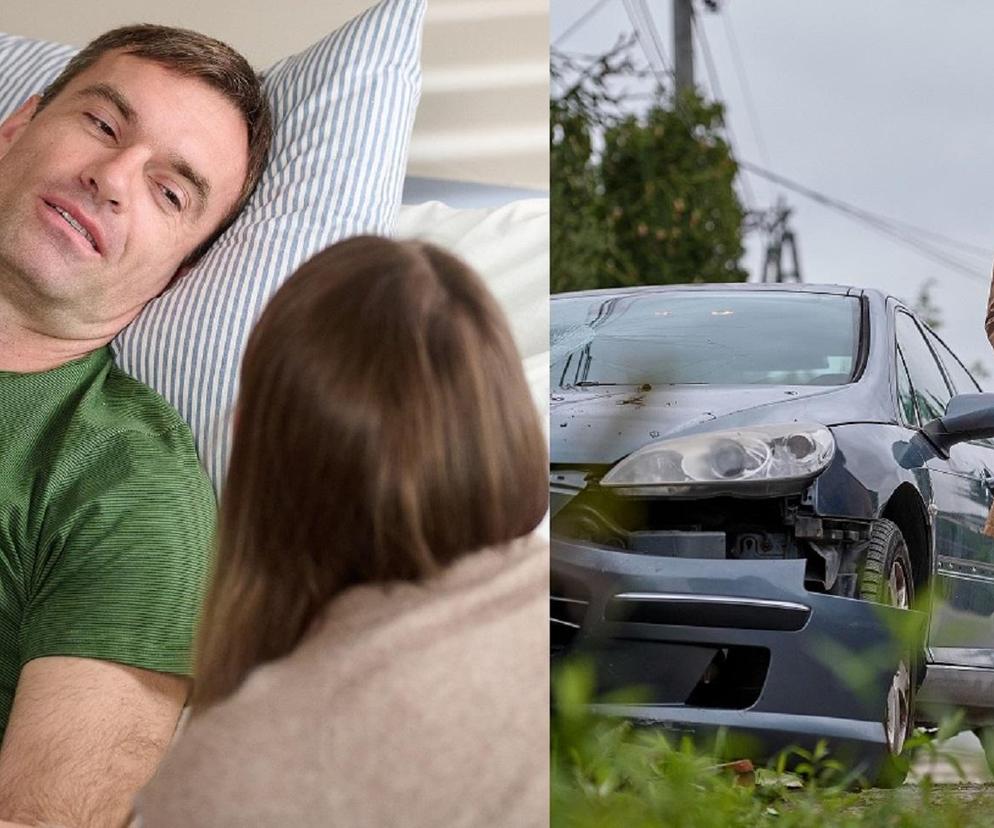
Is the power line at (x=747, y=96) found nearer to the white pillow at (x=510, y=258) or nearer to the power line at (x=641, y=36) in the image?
the power line at (x=641, y=36)

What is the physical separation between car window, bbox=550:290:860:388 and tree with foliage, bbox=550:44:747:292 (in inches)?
2.5


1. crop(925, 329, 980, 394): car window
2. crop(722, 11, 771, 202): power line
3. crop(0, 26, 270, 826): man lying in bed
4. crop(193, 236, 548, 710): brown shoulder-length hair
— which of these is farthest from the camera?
crop(722, 11, 771, 202): power line

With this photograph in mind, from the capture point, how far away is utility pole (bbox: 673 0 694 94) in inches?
63.5

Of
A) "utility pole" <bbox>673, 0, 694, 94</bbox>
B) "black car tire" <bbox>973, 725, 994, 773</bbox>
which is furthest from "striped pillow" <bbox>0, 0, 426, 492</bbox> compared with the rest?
"black car tire" <bbox>973, 725, 994, 773</bbox>

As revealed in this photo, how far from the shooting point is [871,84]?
1.54 metres

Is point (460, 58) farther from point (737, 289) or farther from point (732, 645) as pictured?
point (732, 645)

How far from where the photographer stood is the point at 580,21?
1662mm

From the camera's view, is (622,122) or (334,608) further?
(622,122)

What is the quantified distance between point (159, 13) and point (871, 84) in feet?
3.00

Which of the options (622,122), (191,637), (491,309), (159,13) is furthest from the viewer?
(622,122)

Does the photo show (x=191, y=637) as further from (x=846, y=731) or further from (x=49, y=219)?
(x=846, y=731)

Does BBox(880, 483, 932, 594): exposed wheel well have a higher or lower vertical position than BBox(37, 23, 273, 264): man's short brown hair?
lower

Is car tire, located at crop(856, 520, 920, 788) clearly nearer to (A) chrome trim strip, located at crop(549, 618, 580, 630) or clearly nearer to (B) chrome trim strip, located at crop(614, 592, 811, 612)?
(B) chrome trim strip, located at crop(614, 592, 811, 612)

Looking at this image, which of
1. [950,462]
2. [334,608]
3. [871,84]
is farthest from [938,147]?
[334,608]
